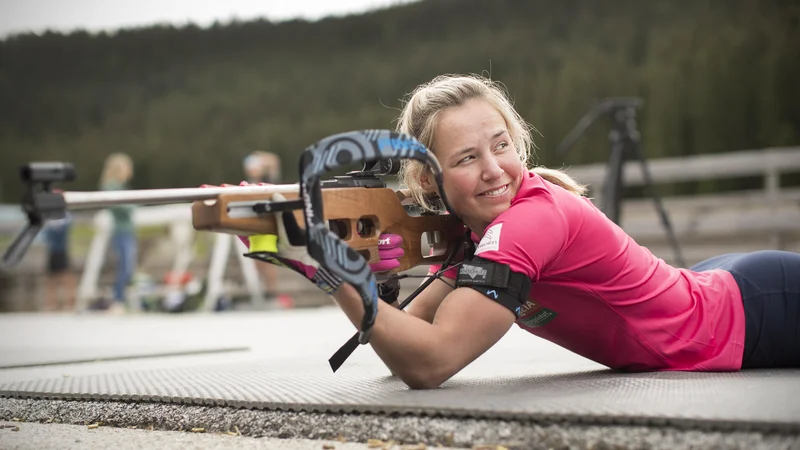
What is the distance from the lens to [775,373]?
188cm

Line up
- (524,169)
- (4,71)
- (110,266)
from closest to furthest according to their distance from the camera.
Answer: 1. (524,169)
2. (110,266)
3. (4,71)

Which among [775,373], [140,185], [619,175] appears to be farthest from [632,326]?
[140,185]

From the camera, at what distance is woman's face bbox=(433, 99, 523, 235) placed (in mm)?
1762

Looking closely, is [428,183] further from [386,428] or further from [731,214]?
[731,214]

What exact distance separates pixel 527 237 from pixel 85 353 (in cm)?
266

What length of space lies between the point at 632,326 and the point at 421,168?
0.62m

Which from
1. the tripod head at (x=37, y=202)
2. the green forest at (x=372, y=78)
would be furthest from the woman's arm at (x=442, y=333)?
the green forest at (x=372, y=78)

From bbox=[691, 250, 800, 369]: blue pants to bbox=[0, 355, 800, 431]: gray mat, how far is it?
0.09 m

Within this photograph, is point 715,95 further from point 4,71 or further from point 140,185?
point 4,71

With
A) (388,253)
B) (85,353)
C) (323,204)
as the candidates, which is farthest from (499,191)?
(85,353)

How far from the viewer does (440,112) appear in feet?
5.98

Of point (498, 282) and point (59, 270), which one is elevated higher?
point (498, 282)

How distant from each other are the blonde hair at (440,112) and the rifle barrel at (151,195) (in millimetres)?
406

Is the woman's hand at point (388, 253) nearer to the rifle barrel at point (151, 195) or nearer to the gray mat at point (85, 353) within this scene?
the rifle barrel at point (151, 195)
